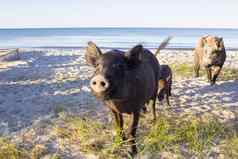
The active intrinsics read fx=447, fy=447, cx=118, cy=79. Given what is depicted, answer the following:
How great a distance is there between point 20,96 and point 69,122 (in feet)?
8.99

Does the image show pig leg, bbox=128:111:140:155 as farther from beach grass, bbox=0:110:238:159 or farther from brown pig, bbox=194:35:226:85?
brown pig, bbox=194:35:226:85

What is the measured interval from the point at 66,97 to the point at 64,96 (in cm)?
12

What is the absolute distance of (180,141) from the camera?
22.1ft

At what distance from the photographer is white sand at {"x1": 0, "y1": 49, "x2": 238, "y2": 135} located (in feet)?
27.5

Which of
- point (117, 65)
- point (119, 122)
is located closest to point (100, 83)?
point (117, 65)

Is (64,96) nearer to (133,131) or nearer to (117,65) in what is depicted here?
(133,131)

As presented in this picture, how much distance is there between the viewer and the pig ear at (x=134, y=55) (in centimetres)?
561

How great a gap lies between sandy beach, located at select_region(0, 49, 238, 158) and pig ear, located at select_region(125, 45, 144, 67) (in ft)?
8.62

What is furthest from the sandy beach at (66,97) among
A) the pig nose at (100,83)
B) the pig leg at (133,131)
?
the pig nose at (100,83)

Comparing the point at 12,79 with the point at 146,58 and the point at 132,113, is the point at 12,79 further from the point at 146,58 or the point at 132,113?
the point at 132,113

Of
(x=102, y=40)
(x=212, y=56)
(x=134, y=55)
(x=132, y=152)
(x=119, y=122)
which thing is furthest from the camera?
(x=102, y=40)

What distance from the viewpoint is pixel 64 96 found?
10062 mm

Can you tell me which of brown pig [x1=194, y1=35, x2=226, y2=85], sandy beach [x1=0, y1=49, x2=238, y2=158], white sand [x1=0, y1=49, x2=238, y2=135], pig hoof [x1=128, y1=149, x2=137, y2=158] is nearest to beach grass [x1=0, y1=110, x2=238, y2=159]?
pig hoof [x1=128, y1=149, x2=137, y2=158]

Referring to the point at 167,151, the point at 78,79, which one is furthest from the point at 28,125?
the point at 78,79
